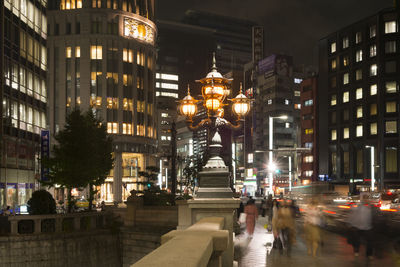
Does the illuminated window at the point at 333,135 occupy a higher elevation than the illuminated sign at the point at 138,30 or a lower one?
lower

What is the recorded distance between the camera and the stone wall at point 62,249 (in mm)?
26391

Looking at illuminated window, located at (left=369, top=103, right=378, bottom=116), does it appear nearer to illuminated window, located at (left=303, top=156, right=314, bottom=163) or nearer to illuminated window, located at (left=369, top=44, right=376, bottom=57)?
illuminated window, located at (left=369, top=44, right=376, bottom=57)

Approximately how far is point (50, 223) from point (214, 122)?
1721cm

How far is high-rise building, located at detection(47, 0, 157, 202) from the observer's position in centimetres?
8550

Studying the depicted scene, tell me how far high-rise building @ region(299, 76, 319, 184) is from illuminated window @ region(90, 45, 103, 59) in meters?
46.3

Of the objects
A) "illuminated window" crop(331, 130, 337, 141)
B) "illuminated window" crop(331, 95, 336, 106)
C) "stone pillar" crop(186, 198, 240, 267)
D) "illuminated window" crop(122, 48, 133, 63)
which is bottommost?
"stone pillar" crop(186, 198, 240, 267)

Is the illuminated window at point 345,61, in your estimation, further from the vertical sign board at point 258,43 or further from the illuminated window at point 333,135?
the vertical sign board at point 258,43

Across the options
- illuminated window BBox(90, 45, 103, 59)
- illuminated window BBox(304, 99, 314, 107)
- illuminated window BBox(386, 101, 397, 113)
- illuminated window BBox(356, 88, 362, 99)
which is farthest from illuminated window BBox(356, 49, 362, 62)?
illuminated window BBox(90, 45, 103, 59)

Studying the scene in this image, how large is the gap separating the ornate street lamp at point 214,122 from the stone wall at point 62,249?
13786 millimetres

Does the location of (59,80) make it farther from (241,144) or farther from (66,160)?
(241,144)

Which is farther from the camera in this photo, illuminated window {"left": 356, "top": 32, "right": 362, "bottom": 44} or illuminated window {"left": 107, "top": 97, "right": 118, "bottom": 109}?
illuminated window {"left": 356, "top": 32, "right": 362, "bottom": 44}

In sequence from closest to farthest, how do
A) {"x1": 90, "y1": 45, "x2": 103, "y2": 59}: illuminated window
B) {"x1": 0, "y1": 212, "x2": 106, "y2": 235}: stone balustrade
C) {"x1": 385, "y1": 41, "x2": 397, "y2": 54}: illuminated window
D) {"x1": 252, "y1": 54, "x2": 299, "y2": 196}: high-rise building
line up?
1. {"x1": 0, "y1": 212, "x2": 106, "y2": 235}: stone balustrade
2. {"x1": 90, "y1": 45, "x2": 103, "y2": 59}: illuminated window
3. {"x1": 385, "y1": 41, "x2": 397, "y2": 54}: illuminated window
4. {"x1": 252, "y1": 54, "x2": 299, "y2": 196}: high-rise building

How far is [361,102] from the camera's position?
310 feet

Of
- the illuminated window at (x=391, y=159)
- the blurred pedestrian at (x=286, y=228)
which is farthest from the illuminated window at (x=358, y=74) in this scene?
the blurred pedestrian at (x=286, y=228)
